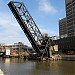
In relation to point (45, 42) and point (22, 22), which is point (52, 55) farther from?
point (22, 22)

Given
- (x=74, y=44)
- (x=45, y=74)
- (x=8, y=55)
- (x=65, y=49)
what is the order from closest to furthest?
1. (x=45, y=74)
2. (x=74, y=44)
3. (x=65, y=49)
4. (x=8, y=55)

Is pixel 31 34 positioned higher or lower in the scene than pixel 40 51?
higher

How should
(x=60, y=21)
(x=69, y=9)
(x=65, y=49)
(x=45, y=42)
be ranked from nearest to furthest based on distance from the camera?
1. (x=45, y=42)
2. (x=65, y=49)
3. (x=69, y=9)
4. (x=60, y=21)

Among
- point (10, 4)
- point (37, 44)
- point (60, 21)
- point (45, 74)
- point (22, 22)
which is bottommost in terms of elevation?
point (45, 74)

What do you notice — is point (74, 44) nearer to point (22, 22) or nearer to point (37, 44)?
point (37, 44)

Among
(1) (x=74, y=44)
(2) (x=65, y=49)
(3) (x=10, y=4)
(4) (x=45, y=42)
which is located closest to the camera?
(3) (x=10, y=4)

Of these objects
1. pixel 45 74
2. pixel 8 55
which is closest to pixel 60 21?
pixel 8 55

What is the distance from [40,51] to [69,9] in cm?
7714

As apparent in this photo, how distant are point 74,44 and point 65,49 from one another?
9001 mm

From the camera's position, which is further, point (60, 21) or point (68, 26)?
point (60, 21)

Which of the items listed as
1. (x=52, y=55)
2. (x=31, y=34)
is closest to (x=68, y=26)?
(x=52, y=55)

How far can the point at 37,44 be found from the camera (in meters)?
62.0

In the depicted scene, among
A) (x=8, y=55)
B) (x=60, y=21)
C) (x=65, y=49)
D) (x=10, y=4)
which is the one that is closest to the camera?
(x=10, y=4)

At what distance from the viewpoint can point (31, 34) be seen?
2297 inches
